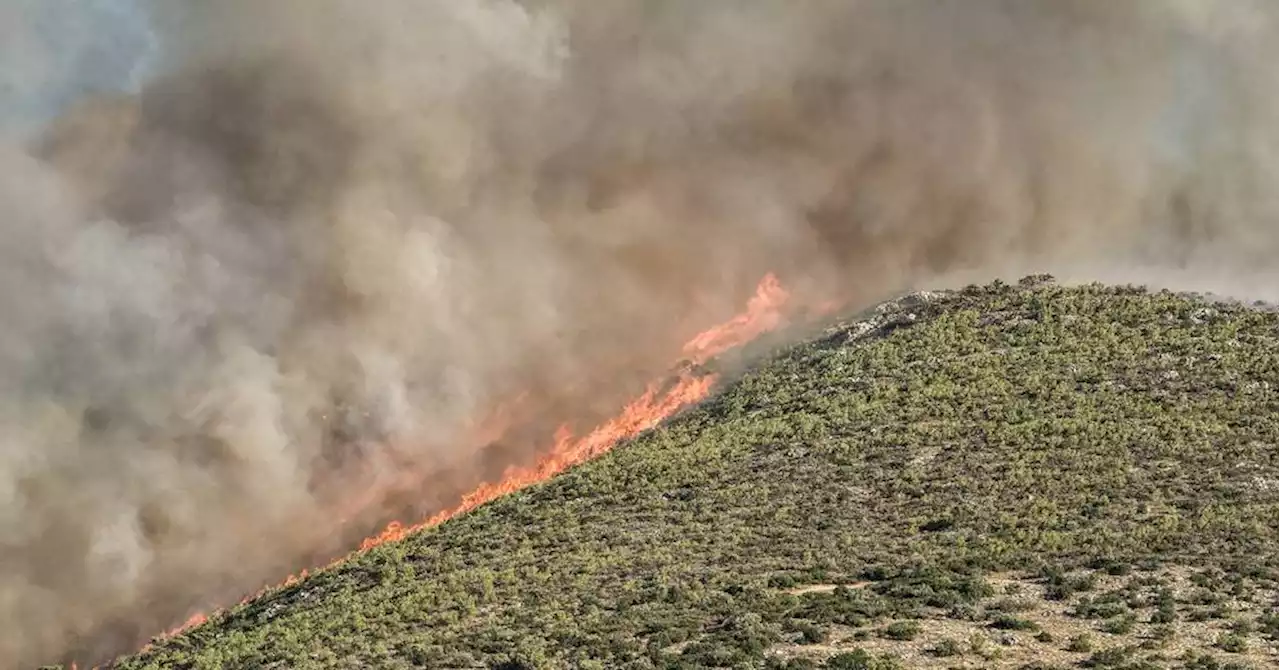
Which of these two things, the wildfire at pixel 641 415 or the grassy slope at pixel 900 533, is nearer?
the grassy slope at pixel 900 533

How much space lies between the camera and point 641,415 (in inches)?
2147

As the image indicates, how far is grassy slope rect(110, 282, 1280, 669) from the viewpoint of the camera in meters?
26.3

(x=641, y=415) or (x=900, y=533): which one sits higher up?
(x=641, y=415)

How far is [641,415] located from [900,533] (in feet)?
66.6

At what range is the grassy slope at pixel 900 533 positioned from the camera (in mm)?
26312

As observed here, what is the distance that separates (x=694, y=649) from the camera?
1005 inches

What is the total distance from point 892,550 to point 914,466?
9131 mm

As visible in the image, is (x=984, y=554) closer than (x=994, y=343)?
Yes

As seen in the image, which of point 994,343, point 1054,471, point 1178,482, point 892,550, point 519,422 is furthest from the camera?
point 994,343

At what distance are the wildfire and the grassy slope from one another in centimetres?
166

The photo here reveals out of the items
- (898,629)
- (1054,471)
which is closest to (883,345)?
(1054,471)

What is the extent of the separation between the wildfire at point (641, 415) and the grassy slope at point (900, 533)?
65.5 inches

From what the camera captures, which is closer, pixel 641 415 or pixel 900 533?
pixel 900 533

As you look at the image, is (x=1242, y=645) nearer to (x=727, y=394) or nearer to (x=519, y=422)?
(x=519, y=422)
